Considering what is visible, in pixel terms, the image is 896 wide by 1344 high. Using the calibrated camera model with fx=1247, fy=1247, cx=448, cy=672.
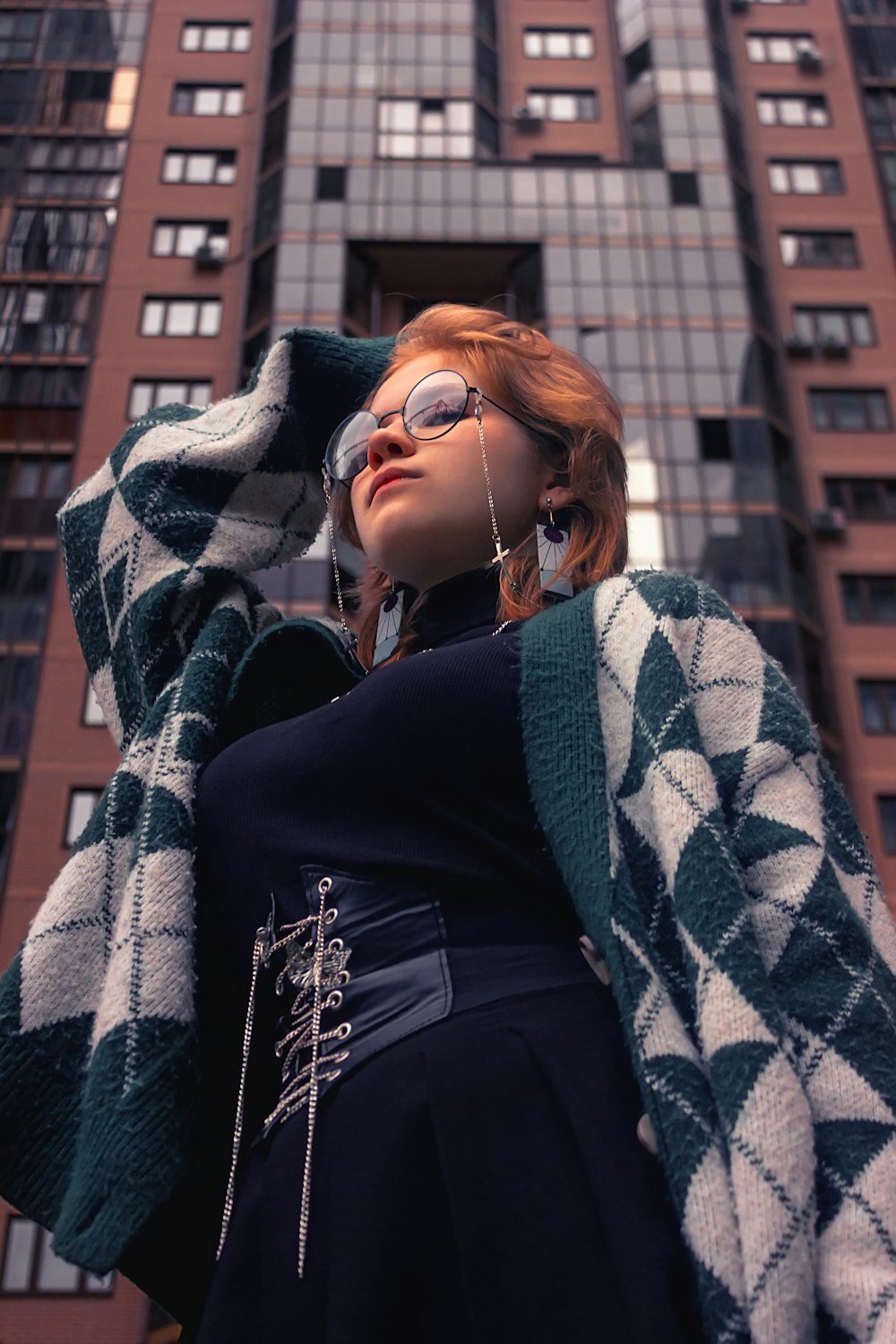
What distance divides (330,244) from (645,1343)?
2921cm

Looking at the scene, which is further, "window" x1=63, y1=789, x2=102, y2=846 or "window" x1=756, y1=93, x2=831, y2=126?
"window" x1=756, y1=93, x2=831, y2=126

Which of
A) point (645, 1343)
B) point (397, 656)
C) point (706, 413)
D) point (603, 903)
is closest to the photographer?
point (645, 1343)

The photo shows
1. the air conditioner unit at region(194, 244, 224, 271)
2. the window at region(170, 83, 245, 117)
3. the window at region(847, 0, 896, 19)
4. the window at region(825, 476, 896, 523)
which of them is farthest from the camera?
the window at region(847, 0, 896, 19)

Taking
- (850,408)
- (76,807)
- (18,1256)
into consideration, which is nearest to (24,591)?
(76,807)

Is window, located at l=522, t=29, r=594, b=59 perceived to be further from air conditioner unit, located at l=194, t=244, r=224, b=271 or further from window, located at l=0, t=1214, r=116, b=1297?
window, located at l=0, t=1214, r=116, b=1297

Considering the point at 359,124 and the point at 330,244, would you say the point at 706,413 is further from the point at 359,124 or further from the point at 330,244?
the point at 359,124

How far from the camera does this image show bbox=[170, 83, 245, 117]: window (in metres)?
32.4

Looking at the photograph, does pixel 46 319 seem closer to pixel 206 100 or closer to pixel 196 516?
A: pixel 206 100

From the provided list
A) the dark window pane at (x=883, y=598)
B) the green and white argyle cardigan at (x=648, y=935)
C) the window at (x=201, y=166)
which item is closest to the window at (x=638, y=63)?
the window at (x=201, y=166)

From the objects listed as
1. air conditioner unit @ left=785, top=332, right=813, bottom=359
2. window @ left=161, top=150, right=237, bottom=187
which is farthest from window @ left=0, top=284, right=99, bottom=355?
air conditioner unit @ left=785, top=332, right=813, bottom=359

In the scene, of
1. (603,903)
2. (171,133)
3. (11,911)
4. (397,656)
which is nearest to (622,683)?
(603,903)

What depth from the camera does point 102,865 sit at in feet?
7.25

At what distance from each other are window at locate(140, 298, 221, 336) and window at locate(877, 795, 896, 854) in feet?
59.5

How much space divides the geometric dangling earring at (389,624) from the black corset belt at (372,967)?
686mm
